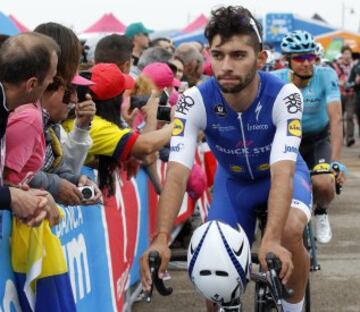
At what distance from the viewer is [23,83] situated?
10.8 ft

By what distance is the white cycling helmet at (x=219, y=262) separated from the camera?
9.80 feet

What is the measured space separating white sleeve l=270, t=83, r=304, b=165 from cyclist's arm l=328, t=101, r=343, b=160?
2.73 metres

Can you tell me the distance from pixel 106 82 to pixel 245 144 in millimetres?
1351

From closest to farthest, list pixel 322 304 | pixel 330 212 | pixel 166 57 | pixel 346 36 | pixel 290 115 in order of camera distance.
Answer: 1. pixel 290 115
2. pixel 322 304
3. pixel 166 57
4. pixel 330 212
5. pixel 346 36

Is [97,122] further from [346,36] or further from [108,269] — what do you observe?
[346,36]

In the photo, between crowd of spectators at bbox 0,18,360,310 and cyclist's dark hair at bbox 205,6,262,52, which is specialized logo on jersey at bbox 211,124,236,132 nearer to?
cyclist's dark hair at bbox 205,6,262,52

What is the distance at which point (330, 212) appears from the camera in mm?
11156

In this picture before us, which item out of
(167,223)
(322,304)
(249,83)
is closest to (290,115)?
(249,83)

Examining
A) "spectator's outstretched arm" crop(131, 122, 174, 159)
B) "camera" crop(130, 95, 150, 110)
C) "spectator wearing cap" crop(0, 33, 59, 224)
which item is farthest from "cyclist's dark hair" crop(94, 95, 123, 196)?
"spectator wearing cap" crop(0, 33, 59, 224)

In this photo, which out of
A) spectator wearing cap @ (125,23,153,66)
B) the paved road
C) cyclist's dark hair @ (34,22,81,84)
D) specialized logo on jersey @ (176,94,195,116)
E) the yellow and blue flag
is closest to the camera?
the yellow and blue flag

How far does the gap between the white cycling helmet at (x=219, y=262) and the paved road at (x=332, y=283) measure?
3.41 m

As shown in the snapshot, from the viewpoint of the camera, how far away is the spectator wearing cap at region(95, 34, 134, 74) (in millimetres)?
6672

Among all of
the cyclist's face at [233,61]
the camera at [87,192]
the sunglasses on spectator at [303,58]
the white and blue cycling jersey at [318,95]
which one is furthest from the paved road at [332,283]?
the cyclist's face at [233,61]

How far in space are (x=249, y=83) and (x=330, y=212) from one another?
754cm
